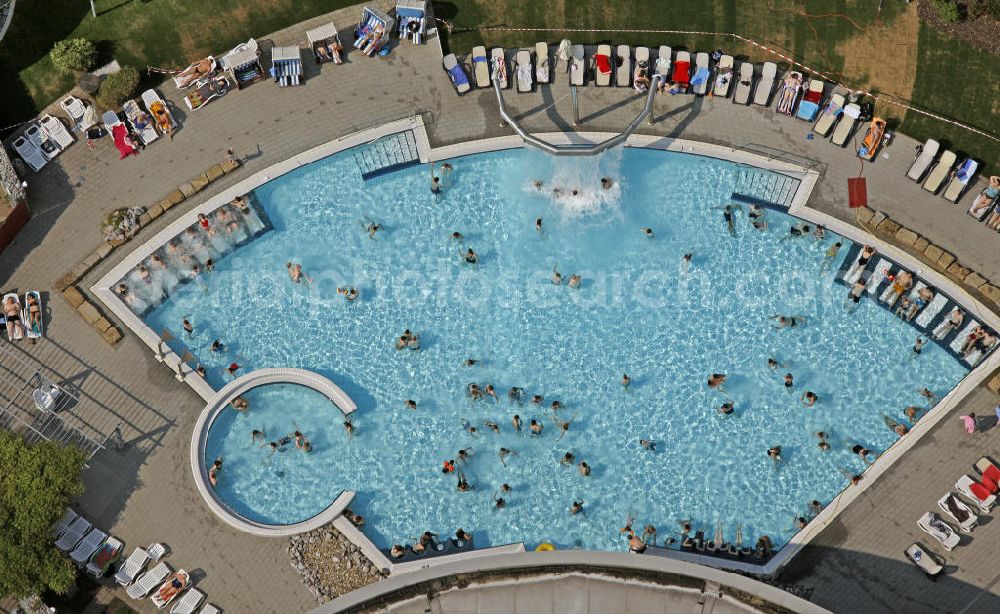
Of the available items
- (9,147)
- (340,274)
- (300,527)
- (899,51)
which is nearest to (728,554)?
(300,527)

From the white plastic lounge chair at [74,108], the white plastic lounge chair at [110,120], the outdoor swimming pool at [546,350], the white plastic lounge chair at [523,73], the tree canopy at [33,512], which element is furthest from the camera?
the white plastic lounge chair at [523,73]

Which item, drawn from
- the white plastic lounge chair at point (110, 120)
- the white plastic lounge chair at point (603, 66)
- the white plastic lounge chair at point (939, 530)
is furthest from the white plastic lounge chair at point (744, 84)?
the white plastic lounge chair at point (110, 120)

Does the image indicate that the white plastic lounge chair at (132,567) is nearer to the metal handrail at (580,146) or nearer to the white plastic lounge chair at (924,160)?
the metal handrail at (580,146)

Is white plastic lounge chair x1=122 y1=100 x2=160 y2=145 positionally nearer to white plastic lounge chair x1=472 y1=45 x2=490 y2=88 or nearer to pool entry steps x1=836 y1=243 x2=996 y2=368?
white plastic lounge chair x1=472 y1=45 x2=490 y2=88

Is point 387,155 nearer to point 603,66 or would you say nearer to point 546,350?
point 603,66

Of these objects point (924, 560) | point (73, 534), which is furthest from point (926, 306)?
point (73, 534)

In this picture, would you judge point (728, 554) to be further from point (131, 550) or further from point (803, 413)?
point (131, 550)

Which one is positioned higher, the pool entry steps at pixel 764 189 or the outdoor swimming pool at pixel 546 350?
the pool entry steps at pixel 764 189
